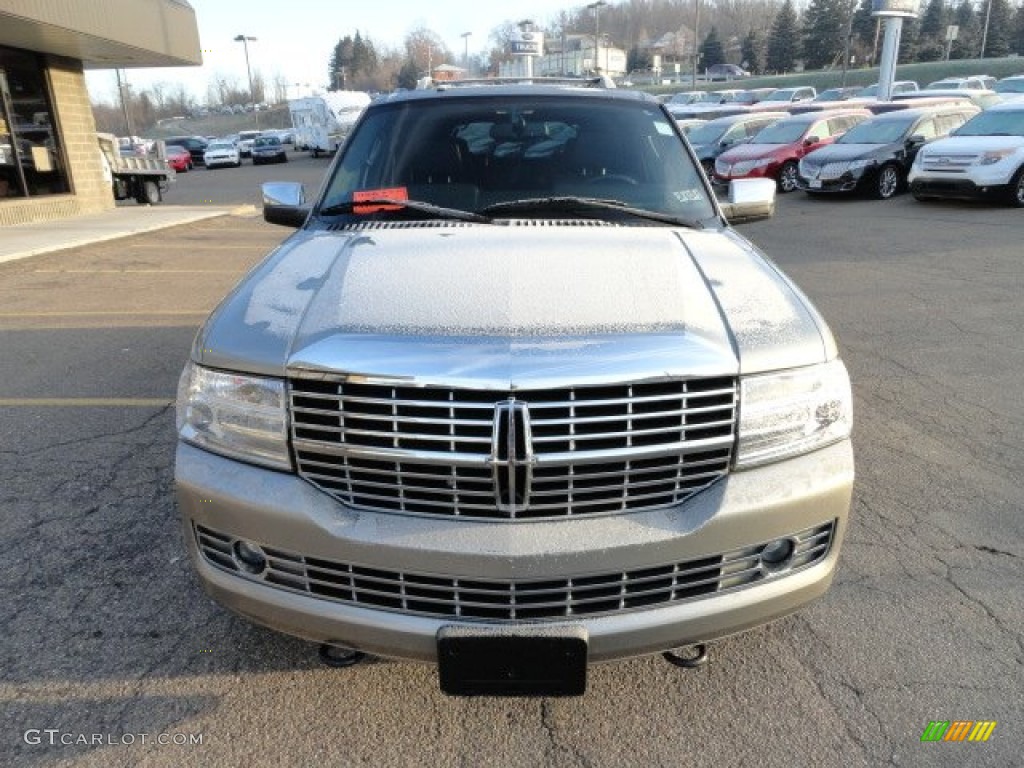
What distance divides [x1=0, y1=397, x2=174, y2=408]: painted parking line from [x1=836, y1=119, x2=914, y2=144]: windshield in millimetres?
16125

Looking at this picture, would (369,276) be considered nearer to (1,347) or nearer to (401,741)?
(401,741)

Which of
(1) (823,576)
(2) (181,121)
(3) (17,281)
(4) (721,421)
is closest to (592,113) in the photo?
(4) (721,421)

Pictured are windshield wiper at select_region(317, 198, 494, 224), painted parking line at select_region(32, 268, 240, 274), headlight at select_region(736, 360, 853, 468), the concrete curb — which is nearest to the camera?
headlight at select_region(736, 360, 853, 468)

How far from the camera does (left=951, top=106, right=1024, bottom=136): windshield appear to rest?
1379cm

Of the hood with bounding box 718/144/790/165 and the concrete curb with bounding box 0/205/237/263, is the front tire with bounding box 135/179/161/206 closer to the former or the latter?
the concrete curb with bounding box 0/205/237/263

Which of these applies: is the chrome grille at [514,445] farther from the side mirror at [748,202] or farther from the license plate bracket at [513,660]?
the side mirror at [748,202]

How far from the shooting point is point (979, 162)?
13.4 m

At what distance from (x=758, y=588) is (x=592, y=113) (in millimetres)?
2566

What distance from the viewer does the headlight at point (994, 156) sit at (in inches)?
519

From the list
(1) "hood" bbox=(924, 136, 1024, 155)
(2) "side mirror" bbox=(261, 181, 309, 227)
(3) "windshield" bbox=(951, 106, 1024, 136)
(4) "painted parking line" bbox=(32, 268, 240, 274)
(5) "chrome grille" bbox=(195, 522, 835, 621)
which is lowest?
(4) "painted parking line" bbox=(32, 268, 240, 274)

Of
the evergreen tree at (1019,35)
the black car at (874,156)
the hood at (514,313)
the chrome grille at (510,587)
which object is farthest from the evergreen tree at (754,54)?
the chrome grille at (510,587)

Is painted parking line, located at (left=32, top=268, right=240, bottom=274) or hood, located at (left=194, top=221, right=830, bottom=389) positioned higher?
hood, located at (left=194, top=221, right=830, bottom=389)

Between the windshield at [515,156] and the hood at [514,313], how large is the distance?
2.09ft

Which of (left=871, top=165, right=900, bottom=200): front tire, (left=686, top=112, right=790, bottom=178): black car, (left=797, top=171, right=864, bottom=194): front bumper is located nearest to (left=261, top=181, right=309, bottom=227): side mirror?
(left=797, top=171, right=864, bottom=194): front bumper
